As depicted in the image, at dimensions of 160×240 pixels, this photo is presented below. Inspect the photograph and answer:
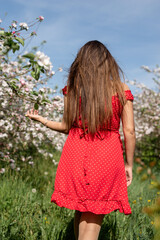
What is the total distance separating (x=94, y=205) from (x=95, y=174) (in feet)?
0.67

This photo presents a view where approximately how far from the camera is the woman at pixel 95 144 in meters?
1.90

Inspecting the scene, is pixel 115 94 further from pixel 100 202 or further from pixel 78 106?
pixel 100 202

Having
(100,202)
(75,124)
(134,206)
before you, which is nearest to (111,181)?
(100,202)

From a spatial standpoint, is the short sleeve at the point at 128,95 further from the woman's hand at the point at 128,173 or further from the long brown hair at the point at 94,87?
the woman's hand at the point at 128,173

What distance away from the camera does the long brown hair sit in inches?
76.4

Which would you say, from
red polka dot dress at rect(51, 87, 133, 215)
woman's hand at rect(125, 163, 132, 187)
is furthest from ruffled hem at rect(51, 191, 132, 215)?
woman's hand at rect(125, 163, 132, 187)

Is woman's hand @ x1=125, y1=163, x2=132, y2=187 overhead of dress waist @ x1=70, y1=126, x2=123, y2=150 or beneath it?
beneath

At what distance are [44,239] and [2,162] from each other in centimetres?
253

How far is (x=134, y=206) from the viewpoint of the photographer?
3.29m

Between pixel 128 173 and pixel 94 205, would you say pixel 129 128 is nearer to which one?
pixel 128 173

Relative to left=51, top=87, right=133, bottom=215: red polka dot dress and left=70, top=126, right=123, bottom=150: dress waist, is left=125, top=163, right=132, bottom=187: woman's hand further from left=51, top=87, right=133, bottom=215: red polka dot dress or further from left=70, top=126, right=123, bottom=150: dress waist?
left=70, top=126, right=123, bottom=150: dress waist

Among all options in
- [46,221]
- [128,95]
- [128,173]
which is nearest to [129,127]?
[128,95]

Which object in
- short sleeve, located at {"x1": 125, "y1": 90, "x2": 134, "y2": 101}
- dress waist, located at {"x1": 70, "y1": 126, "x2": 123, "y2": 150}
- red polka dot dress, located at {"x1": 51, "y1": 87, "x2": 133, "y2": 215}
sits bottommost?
red polka dot dress, located at {"x1": 51, "y1": 87, "x2": 133, "y2": 215}

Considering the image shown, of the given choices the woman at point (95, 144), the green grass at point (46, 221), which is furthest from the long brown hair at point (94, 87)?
the green grass at point (46, 221)
